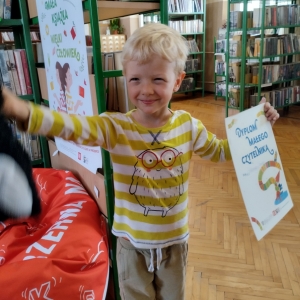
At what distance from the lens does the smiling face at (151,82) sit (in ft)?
3.19

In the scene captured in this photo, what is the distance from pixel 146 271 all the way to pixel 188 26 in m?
6.41

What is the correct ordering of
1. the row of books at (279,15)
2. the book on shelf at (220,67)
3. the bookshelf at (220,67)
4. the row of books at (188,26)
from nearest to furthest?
the row of books at (279,15), the bookshelf at (220,67), the book on shelf at (220,67), the row of books at (188,26)

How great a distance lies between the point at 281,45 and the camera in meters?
5.11

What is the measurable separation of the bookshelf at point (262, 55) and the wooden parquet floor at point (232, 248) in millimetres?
2023

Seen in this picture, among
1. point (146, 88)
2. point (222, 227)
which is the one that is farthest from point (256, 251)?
point (146, 88)

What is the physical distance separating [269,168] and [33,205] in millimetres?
795

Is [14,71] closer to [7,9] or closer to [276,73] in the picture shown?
[7,9]

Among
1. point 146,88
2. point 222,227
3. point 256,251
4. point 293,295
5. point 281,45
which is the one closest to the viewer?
point 146,88

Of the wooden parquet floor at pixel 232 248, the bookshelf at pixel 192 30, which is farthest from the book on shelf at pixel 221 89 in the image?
the wooden parquet floor at pixel 232 248

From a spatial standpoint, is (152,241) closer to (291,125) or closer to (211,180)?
(211,180)

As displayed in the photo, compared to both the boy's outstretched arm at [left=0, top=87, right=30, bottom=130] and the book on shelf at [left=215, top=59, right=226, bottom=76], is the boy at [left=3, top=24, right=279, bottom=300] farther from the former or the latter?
the book on shelf at [left=215, top=59, right=226, bottom=76]

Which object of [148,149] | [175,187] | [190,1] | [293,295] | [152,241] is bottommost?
[293,295]

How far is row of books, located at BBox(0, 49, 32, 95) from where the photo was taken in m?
1.91

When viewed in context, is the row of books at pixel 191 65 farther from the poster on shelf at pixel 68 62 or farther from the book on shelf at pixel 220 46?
the poster on shelf at pixel 68 62
